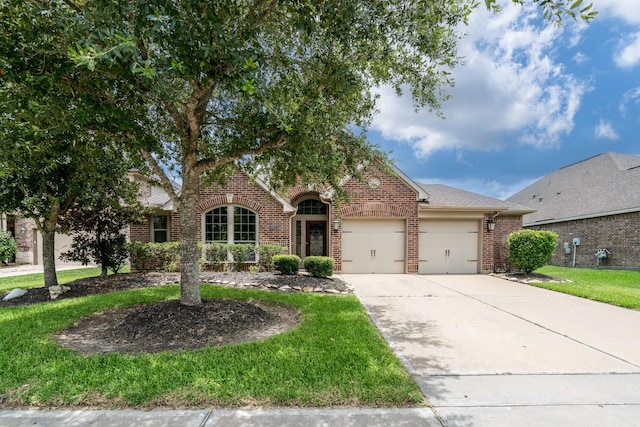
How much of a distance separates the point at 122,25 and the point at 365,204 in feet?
31.4

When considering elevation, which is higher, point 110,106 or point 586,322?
point 110,106

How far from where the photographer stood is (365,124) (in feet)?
22.9

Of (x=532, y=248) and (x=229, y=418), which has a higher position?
(x=532, y=248)

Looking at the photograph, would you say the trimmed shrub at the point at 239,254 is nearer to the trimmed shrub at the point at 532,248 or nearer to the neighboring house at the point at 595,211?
the trimmed shrub at the point at 532,248

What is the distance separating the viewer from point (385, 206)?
39.3 feet

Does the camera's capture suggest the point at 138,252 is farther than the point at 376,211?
No

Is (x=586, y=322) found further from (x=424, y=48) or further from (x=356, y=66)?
(x=356, y=66)

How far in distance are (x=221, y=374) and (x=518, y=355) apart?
377cm

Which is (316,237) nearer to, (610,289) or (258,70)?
(610,289)

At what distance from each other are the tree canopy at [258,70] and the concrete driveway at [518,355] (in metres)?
3.32

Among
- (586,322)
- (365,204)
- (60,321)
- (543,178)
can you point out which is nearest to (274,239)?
(365,204)

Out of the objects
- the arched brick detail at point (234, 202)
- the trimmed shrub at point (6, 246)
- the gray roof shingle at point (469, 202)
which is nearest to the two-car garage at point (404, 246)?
the gray roof shingle at point (469, 202)

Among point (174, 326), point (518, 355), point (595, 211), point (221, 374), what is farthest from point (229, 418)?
point (595, 211)

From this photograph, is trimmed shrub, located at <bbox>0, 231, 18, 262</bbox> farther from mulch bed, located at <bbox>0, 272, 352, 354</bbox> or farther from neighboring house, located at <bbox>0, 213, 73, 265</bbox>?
mulch bed, located at <bbox>0, 272, 352, 354</bbox>
